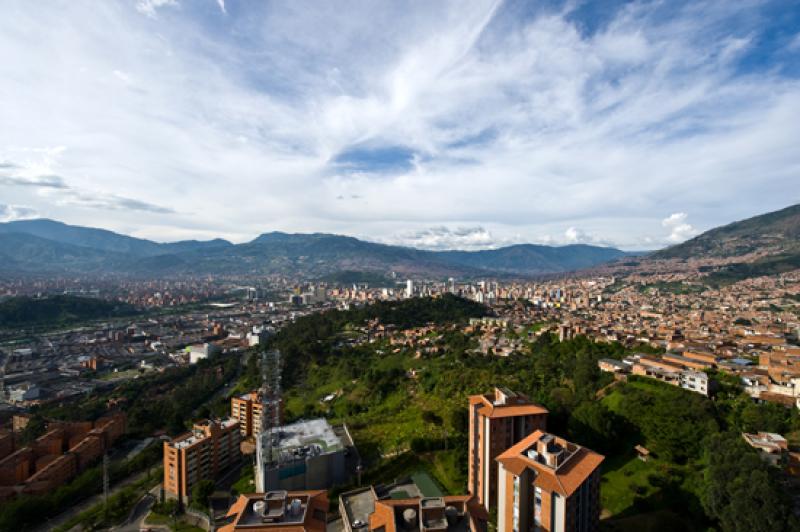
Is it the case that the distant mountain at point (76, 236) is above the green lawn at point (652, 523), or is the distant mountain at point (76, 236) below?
above

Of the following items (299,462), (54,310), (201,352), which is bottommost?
(201,352)

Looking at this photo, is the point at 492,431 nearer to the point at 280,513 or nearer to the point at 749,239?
the point at 280,513

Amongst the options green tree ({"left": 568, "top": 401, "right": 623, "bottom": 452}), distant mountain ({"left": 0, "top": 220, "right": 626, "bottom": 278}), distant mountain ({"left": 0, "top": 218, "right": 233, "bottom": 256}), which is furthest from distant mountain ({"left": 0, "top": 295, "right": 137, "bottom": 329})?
distant mountain ({"left": 0, "top": 218, "right": 233, "bottom": 256})

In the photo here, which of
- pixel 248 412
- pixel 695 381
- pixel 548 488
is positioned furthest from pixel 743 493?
pixel 248 412

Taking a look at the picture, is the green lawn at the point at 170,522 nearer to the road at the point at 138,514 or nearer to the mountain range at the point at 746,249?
the road at the point at 138,514

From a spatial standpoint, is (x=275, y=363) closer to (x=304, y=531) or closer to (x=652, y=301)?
(x=304, y=531)

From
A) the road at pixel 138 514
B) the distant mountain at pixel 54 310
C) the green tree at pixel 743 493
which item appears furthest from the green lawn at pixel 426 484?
the distant mountain at pixel 54 310
